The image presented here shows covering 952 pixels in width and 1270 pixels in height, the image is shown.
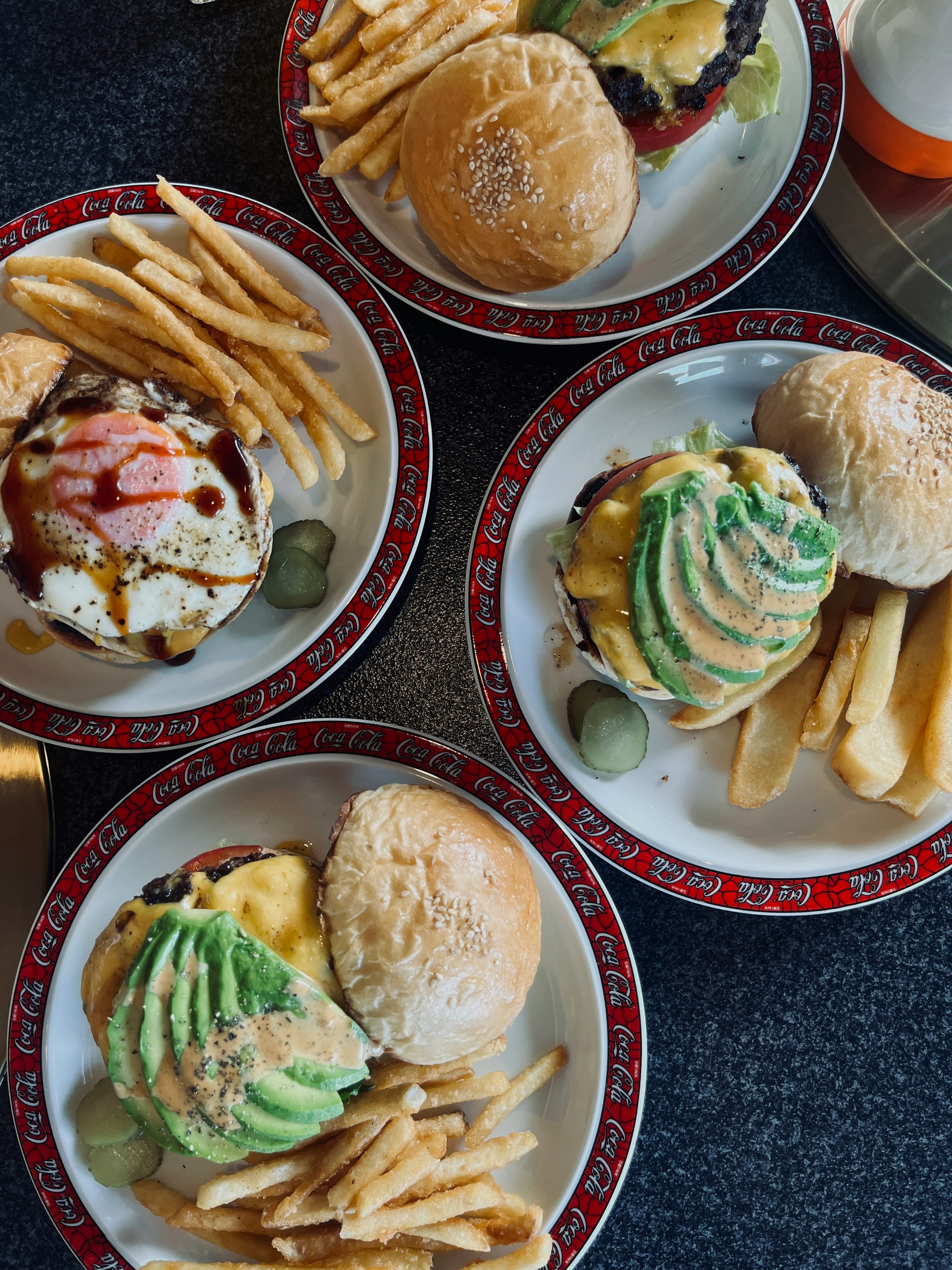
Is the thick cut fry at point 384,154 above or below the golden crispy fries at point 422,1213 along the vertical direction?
above

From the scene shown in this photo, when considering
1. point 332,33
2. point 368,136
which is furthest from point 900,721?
point 332,33

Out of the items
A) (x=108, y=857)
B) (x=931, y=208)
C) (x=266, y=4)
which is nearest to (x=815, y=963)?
(x=108, y=857)

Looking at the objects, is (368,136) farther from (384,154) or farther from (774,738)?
(774,738)

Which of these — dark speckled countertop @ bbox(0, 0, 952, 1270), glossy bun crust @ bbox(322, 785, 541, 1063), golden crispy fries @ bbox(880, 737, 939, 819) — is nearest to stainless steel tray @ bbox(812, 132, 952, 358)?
dark speckled countertop @ bbox(0, 0, 952, 1270)

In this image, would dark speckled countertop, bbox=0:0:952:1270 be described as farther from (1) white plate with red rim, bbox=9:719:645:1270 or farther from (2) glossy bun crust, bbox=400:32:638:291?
(2) glossy bun crust, bbox=400:32:638:291

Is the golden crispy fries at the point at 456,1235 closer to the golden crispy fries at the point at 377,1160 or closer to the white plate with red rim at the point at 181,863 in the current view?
the golden crispy fries at the point at 377,1160

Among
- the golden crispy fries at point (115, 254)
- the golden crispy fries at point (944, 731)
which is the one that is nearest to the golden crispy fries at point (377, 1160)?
the golden crispy fries at point (944, 731)
